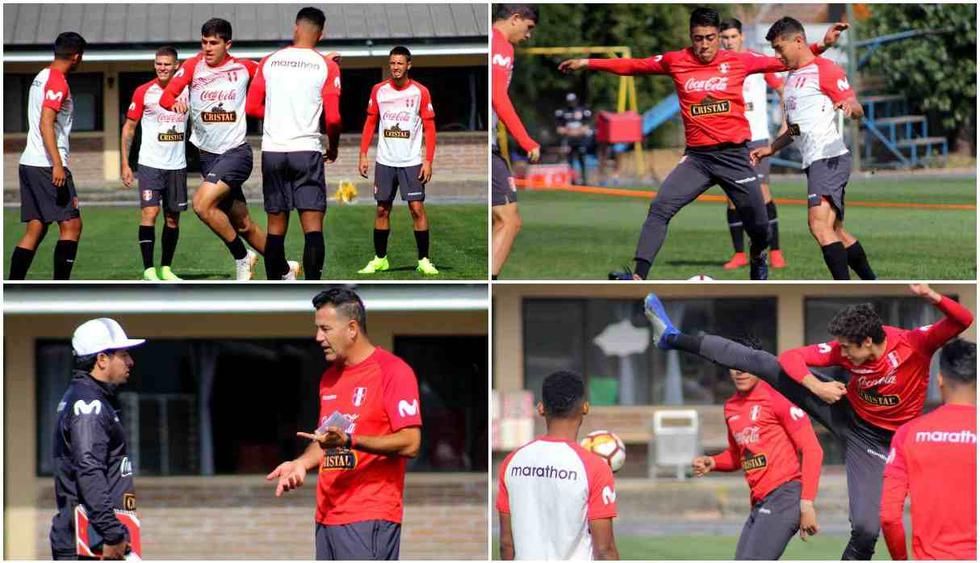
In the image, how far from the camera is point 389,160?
11773 millimetres

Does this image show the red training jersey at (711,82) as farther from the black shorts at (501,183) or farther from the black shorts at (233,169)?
the black shorts at (233,169)

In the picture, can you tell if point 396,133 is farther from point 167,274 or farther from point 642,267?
point 642,267

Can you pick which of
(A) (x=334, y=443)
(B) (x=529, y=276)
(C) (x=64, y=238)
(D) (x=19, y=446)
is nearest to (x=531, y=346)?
(B) (x=529, y=276)

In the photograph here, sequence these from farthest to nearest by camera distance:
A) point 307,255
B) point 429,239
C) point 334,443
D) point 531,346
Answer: point 531,346, point 429,239, point 307,255, point 334,443

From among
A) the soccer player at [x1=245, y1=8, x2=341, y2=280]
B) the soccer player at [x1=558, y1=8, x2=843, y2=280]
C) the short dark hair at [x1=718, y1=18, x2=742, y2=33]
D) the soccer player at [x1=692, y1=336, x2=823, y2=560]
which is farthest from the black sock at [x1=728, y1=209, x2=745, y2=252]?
the soccer player at [x1=245, y1=8, x2=341, y2=280]

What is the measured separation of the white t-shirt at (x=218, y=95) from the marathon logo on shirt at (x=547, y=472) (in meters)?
4.21

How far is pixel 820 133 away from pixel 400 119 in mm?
3280

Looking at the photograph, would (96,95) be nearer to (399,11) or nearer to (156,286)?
(399,11)

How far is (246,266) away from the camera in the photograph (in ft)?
37.3

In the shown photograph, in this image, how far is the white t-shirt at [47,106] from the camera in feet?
36.3

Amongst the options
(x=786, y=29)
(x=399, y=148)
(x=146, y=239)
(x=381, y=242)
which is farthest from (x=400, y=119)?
(x=786, y=29)

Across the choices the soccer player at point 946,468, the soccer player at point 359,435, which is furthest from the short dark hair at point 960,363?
the soccer player at point 359,435

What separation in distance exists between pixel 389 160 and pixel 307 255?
55.0 inches

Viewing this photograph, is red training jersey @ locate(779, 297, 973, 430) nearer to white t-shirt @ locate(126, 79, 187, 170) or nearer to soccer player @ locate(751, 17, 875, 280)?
soccer player @ locate(751, 17, 875, 280)
